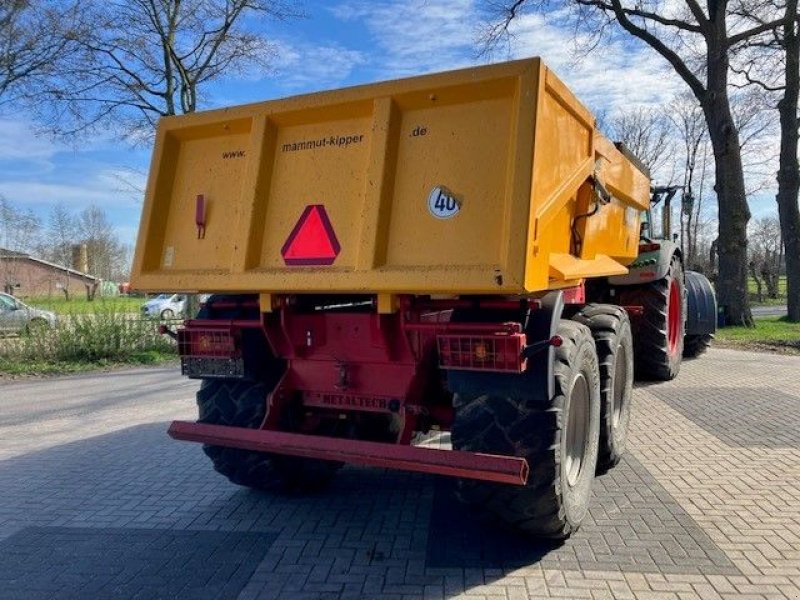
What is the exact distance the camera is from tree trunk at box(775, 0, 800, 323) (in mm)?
16656

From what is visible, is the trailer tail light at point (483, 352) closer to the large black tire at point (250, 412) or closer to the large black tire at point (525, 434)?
the large black tire at point (525, 434)

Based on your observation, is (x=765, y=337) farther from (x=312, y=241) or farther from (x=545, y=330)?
(x=312, y=241)

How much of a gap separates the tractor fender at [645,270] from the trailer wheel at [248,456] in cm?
447

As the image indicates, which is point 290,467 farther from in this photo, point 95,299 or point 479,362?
point 95,299

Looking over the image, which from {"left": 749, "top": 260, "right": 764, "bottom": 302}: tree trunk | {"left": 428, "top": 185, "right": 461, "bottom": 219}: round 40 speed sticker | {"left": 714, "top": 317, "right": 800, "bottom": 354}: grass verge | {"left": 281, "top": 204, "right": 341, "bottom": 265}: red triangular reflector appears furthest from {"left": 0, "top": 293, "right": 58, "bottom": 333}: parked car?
{"left": 749, "top": 260, "right": 764, "bottom": 302}: tree trunk

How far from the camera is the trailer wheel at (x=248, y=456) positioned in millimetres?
4199

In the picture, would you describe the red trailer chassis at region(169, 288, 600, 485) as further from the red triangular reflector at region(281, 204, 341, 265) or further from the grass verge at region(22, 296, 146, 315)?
the grass verge at region(22, 296, 146, 315)

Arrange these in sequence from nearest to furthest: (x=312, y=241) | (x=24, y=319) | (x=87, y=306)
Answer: (x=312, y=241) < (x=87, y=306) < (x=24, y=319)

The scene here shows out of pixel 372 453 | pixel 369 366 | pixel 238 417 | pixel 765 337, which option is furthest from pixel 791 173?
pixel 372 453

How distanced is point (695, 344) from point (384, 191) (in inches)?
358

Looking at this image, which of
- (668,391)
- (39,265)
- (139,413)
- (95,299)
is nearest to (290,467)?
(139,413)

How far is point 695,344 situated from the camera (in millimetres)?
10898

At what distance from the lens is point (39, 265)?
49.2 meters

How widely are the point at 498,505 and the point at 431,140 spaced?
1951 mm
